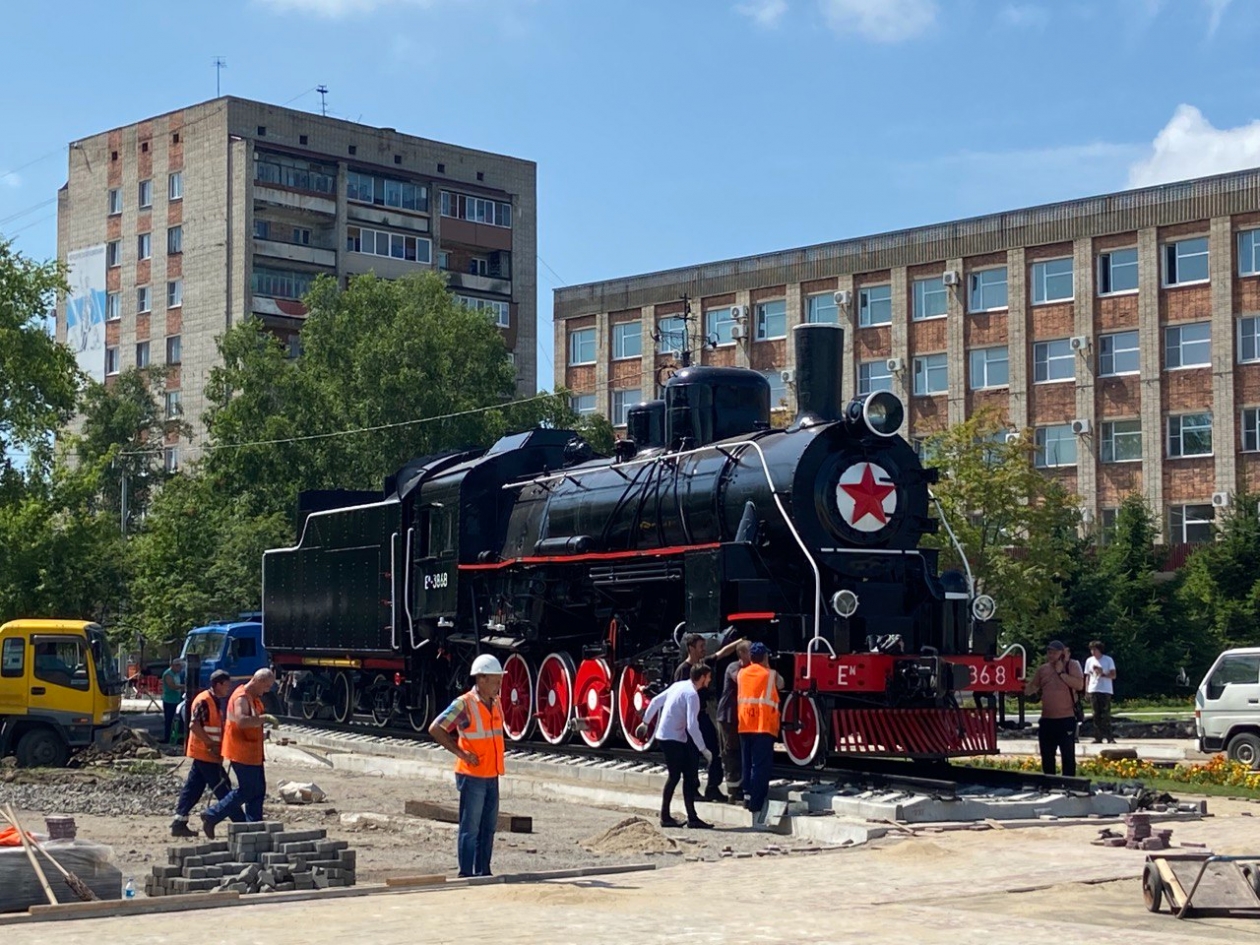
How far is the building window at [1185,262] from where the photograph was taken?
161ft

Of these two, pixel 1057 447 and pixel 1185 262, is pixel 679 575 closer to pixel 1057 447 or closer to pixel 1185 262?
pixel 1185 262

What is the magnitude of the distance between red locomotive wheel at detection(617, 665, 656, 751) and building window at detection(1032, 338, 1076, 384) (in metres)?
34.0

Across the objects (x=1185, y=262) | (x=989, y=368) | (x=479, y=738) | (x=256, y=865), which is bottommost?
(x=256, y=865)

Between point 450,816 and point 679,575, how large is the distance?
4857 millimetres

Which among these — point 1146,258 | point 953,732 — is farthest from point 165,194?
point 953,732

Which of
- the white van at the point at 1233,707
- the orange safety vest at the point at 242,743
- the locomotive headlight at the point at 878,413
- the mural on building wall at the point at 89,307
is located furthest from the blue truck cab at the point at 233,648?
the mural on building wall at the point at 89,307

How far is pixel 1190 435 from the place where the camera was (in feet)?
163

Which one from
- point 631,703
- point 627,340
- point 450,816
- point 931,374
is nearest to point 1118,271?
point 931,374

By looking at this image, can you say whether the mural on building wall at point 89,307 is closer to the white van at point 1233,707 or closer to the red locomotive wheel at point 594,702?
the red locomotive wheel at point 594,702

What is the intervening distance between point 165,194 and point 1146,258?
42.2m

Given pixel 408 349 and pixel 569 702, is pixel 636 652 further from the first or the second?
pixel 408 349

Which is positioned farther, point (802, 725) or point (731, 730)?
point (802, 725)

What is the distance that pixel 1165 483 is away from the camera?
50.2m

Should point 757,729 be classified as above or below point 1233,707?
above
